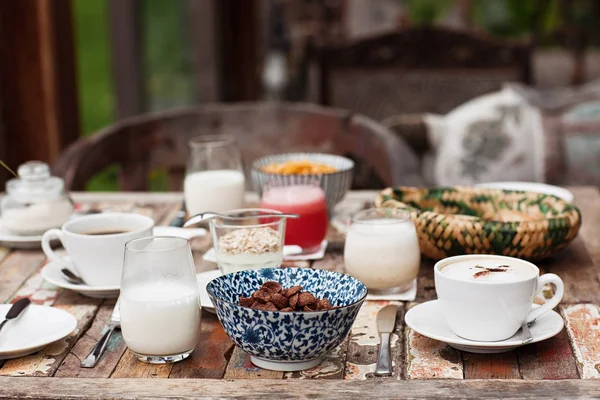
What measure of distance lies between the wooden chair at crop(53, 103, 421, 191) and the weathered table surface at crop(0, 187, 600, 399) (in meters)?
1.15

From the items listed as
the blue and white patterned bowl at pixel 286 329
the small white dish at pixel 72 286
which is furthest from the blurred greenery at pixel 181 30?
the blue and white patterned bowl at pixel 286 329

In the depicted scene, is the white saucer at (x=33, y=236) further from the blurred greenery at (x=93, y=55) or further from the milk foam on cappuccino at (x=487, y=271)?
the blurred greenery at (x=93, y=55)

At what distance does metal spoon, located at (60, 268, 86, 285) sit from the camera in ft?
4.72

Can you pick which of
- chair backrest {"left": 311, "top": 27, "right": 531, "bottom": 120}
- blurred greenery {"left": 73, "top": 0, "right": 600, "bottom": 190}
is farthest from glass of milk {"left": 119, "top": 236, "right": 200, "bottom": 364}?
blurred greenery {"left": 73, "top": 0, "right": 600, "bottom": 190}

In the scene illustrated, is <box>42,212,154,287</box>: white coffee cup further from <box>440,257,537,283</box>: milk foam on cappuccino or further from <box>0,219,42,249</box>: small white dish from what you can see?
<box>440,257,537,283</box>: milk foam on cappuccino

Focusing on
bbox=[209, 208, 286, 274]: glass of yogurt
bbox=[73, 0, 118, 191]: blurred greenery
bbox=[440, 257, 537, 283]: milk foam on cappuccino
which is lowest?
bbox=[73, 0, 118, 191]: blurred greenery

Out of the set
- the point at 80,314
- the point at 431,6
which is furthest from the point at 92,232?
the point at 431,6

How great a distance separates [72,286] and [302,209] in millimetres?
421

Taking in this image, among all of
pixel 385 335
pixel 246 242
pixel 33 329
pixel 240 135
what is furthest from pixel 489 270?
pixel 240 135

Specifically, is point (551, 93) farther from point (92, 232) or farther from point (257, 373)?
point (257, 373)

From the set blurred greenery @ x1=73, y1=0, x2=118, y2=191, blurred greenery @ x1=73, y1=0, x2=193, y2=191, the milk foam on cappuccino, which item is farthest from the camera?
blurred greenery @ x1=73, y1=0, x2=118, y2=191

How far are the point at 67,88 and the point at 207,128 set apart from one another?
2.18 ft

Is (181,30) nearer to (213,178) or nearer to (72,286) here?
(213,178)

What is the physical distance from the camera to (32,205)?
1.69 m
